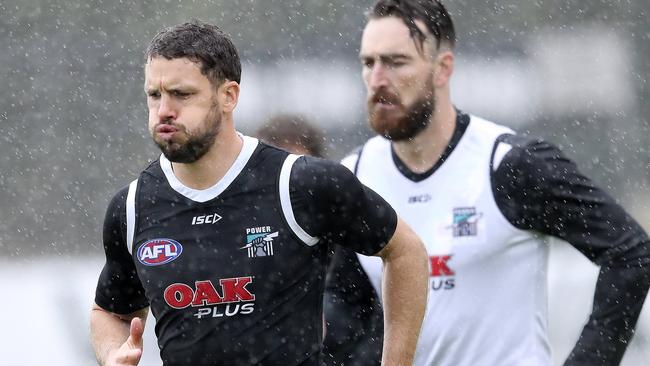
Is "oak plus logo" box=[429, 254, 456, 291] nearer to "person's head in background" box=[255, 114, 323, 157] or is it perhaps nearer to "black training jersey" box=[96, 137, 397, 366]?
"black training jersey" box=[96, 137, 397, 366]

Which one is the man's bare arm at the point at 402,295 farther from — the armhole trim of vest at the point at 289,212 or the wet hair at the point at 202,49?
the wet hair at the point at 202,49

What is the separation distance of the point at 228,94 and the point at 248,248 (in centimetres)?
51

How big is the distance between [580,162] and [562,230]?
6151 mm

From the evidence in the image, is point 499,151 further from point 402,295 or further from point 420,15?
point 402,295

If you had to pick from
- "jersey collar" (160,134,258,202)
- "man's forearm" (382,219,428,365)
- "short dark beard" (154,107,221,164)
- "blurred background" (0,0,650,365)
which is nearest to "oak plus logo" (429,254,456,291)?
"man's forearm" (382,219,428,365)

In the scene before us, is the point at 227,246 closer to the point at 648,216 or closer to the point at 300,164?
the point at 300,164

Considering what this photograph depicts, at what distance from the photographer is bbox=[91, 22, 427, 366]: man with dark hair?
13.1 feet

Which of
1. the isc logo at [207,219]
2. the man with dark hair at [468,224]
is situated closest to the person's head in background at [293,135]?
the man with dark hair at [468,224]

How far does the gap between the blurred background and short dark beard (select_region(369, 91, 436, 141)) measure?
18.1ft

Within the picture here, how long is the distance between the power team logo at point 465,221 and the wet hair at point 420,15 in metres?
0.70

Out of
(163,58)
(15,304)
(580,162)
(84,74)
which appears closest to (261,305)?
(163,58)

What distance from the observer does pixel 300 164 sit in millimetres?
4098

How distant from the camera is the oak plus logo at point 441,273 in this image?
4.84m

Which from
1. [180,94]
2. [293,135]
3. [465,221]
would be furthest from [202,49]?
[293,135]
